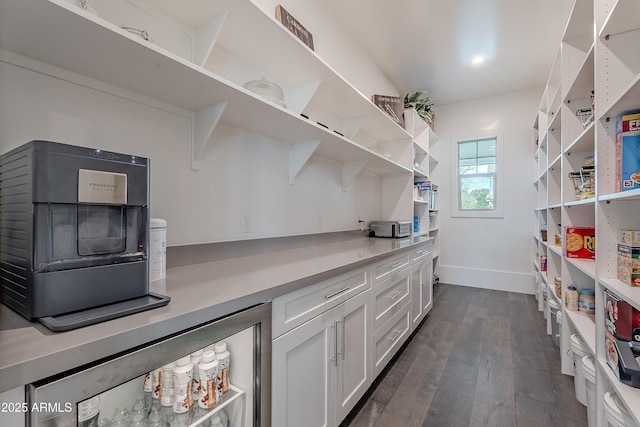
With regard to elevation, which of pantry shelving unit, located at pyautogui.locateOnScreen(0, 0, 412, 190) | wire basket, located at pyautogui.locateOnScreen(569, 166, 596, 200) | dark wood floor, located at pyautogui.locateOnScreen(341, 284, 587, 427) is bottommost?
dark wood floor, located at pyautogui.locateOnScreen(341, 284, 587, 427)

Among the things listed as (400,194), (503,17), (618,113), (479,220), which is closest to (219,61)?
(618,113)

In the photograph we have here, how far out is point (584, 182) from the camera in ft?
5.85

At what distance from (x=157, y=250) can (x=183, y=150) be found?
19.5 inches

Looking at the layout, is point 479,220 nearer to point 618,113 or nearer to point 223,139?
point 618,113

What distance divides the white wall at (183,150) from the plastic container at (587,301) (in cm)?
172

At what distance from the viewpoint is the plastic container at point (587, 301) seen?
174 cm

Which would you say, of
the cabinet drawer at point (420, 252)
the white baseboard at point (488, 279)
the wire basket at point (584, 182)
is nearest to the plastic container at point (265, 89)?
the cabinet drawer at point (420, 252)

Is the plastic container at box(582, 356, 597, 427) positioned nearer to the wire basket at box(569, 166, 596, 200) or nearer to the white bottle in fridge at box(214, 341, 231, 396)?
the wire basket at box(569, 166, 596, 200)

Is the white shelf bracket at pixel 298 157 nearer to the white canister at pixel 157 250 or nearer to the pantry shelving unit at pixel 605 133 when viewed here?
the white canister at pixel 157 250

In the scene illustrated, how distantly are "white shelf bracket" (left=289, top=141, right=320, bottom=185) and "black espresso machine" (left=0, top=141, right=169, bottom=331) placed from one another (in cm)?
116

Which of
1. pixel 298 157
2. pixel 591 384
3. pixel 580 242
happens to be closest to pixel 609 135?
pixel 580 242

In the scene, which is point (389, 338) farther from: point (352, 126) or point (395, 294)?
point (352, 126)

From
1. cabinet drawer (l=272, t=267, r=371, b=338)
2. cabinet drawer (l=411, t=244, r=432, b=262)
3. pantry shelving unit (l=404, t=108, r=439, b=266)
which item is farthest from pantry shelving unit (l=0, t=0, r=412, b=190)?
pantry shelving unit (l=404, t=108, r=439, b=266)

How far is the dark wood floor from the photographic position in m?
1.57
